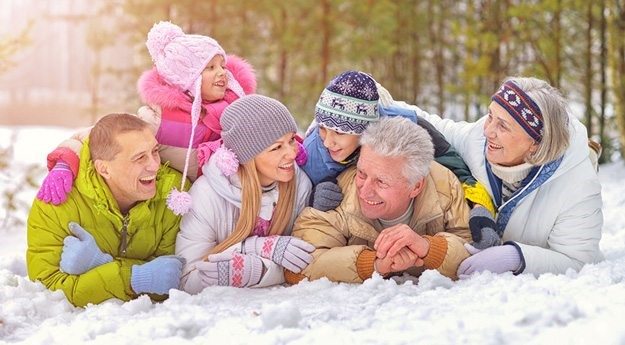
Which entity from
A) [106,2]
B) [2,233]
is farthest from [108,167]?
[106,2]

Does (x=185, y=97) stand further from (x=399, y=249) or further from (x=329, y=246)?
(x=399, y=249)

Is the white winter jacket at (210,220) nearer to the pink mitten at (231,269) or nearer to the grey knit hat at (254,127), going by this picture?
the pink mitten at (231,269)

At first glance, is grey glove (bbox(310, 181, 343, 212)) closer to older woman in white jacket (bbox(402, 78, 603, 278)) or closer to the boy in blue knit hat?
the boy in blue knit hat

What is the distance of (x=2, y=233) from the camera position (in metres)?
7.77

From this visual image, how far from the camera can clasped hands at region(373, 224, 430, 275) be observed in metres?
3.91

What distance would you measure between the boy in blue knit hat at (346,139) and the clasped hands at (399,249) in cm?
38

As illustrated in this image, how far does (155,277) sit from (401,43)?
13.0 m

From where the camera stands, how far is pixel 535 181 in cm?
412

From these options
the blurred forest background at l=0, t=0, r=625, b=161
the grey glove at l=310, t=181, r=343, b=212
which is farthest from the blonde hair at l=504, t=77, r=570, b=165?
the blurred forest background at l=0, t=0, r=625, b=161

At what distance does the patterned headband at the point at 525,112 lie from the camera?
3.95 meters

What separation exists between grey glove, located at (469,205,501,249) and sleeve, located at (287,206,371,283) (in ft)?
2.08

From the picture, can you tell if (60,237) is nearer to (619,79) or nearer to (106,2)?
(619,79)

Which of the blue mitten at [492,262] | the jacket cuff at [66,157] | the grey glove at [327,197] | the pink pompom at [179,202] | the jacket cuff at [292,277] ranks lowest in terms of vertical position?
the jacket cuff at [292,277]

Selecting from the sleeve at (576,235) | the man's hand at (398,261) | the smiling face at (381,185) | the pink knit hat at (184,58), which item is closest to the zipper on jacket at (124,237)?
the pink knit hat at (184,58)
